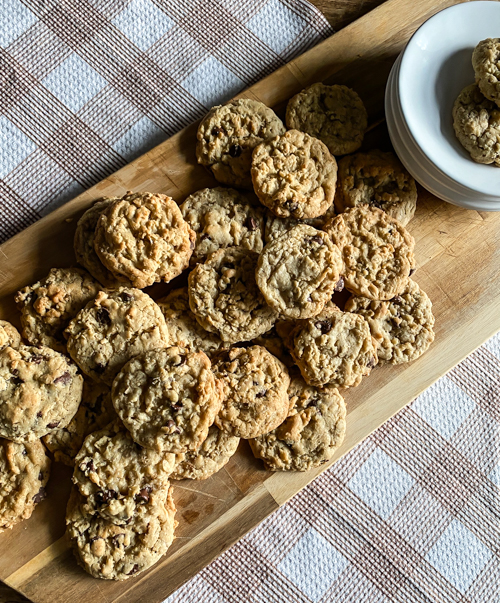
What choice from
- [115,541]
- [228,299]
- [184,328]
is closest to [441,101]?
[228,299]

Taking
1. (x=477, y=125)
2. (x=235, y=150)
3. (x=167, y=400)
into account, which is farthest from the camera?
(x=235, y=150)

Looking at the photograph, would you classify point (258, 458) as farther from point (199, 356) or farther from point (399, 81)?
point (399, 81)

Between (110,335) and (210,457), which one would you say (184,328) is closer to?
(110,335)

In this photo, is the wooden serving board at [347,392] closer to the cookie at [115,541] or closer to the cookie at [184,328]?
the cookie at [115,541]

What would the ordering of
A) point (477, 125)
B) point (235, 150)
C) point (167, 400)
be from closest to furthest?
1. point (167, 400)
2. point (477, 125)
3. point (235, 150)

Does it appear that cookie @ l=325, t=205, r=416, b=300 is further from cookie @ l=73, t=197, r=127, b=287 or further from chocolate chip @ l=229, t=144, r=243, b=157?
cookie @ l=73, t=197, r=127, b=287

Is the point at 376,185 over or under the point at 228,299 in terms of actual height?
under
